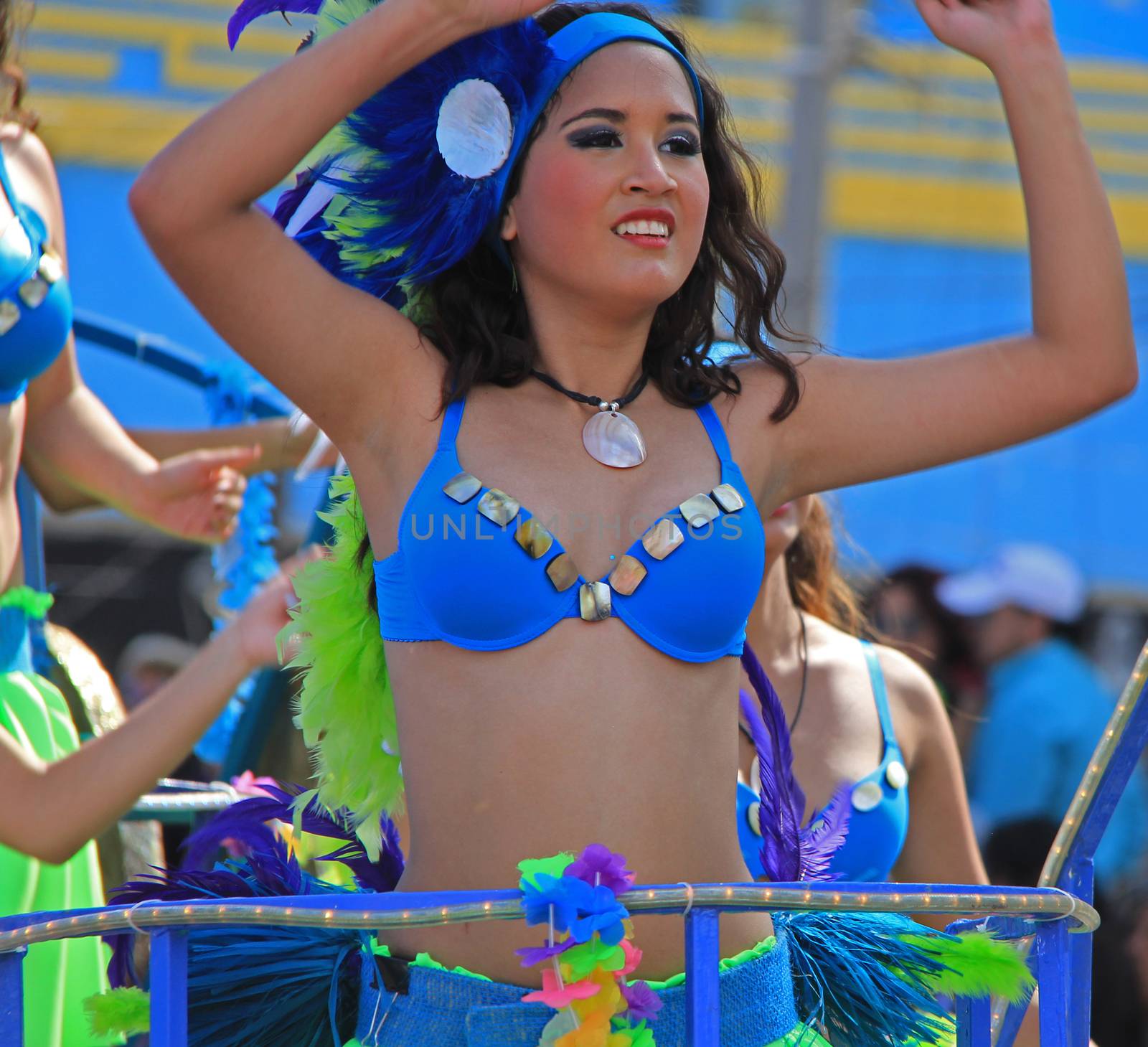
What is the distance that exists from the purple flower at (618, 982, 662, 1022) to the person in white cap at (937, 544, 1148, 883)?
353cm

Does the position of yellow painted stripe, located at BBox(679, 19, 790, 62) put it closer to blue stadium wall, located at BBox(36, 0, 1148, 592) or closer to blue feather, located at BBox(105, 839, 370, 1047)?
blue stadium wall, located at BBox(36, 0, 1148, 592)

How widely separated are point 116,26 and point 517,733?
1196 cm

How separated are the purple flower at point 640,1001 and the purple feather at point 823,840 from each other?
1.99ft

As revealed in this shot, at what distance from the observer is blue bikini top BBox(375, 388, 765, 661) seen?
1857 mm

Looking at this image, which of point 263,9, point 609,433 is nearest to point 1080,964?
point 609,433

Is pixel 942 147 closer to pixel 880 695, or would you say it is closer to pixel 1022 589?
pixel 1022 589

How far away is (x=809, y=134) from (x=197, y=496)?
5.46 m

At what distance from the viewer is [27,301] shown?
8.98 ft

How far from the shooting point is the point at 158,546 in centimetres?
950

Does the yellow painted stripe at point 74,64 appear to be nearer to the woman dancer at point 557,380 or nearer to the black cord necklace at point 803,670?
the black cord necklace at point 803,670

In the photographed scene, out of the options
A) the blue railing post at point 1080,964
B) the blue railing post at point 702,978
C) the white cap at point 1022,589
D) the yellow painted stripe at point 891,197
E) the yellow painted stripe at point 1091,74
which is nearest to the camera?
the blue railing post at point 702,978

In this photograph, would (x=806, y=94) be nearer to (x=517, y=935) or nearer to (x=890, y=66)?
(x=890, y=66)

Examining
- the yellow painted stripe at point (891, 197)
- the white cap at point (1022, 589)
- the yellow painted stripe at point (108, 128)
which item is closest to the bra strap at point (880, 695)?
the white cap at point (1022, 589)

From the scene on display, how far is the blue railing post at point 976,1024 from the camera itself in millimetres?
1847
